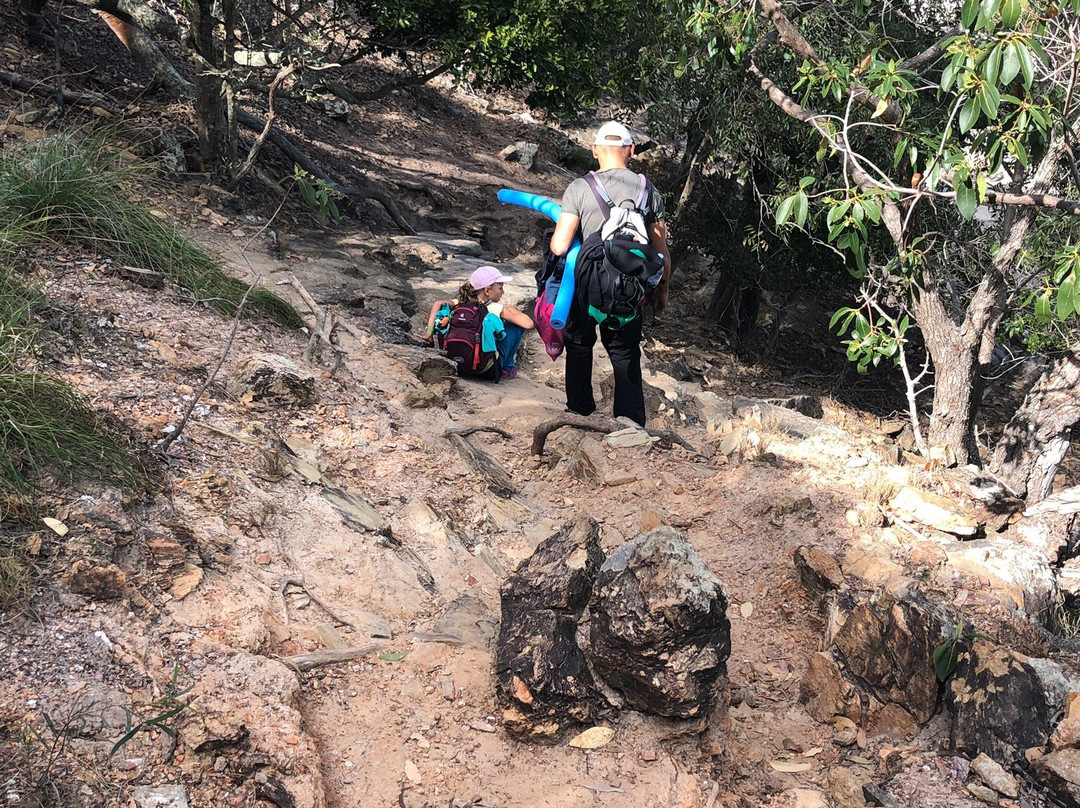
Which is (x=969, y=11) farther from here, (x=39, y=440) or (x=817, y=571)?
(x=39, y=440)

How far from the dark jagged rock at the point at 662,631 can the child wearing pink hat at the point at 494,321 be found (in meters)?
3.33

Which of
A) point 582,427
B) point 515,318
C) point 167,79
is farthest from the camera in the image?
point 167,79

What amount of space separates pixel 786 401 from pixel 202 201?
5.73 meters

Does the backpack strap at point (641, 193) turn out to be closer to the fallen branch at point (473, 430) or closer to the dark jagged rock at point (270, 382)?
the fallen branch at point (473, 430)

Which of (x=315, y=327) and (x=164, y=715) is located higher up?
(x=164, y=715)

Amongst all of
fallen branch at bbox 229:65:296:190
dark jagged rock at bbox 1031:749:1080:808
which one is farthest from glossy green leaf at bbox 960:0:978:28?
fallen branch at bbox 229:65:296:190

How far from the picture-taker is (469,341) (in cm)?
607

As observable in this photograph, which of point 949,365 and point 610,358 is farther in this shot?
point 949,365

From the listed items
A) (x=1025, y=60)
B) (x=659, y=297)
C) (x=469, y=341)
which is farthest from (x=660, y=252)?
(x=1025, y=60)

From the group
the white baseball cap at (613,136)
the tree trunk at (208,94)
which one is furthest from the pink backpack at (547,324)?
the tree trunk at (208,94)

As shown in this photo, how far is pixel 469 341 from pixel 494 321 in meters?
0.24

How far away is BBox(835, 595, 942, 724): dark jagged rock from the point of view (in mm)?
3107

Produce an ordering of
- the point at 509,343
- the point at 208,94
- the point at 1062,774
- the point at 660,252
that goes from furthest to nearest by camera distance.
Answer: the point at 208,94 → the point at 509,343 → the point at 660,252 → the point at 1062,774

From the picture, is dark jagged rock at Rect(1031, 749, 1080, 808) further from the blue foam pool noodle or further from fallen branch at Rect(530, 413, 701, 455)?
the blue foam pool noodle
